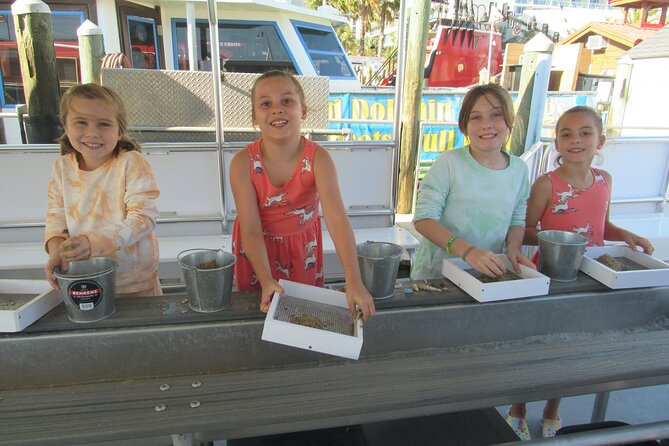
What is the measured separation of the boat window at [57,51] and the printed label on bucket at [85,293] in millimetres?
6076

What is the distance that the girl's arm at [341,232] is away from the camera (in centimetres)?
127

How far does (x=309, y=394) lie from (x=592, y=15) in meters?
40.5

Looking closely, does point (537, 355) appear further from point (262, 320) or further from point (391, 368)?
point (262, 320)

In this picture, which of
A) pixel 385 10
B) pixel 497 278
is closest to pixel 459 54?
pixel 385 10

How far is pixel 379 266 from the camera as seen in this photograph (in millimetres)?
1379

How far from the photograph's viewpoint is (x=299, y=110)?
1.63 metres

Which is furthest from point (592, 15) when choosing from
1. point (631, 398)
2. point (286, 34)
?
point (631, 398)

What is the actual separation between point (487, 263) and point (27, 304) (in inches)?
53.3

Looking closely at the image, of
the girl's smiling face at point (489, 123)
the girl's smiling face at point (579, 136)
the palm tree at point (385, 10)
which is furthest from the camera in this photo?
the palm tree at point (385, 10)

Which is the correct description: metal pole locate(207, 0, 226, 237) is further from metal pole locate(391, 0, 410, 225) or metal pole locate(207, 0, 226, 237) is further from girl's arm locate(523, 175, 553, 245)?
girl's arm locate(523, 175, 553, 245)

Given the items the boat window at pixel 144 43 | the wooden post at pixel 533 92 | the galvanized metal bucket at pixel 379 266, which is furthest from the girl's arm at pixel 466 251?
the boat window at pixel 144 43

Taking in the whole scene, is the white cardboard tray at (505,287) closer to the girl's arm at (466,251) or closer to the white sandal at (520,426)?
the girl's arm at (466,251)

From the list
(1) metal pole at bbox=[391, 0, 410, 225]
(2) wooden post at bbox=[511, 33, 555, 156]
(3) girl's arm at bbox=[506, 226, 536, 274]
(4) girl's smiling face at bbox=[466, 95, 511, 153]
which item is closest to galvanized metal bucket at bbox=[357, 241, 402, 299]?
(3) girl's arm at bbox=[506, 226, 536, 274]

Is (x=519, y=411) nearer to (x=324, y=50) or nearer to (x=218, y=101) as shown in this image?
(x=218, y=101)
